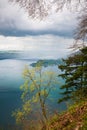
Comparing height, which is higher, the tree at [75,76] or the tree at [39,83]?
the tree at [75,76]

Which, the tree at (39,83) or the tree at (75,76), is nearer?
the tree at (75,76)

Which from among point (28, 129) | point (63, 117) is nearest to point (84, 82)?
point (28, 129)

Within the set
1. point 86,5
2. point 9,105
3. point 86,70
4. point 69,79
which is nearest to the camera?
point 86,5

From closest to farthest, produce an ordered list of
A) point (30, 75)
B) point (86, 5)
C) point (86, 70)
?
point (86, 5) → point (86, 70) → point (30, 75)

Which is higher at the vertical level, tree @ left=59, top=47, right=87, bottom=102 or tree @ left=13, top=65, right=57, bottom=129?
tree @ left=59, top=47, right=87, bottom=102

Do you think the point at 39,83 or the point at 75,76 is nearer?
the point at 75,76

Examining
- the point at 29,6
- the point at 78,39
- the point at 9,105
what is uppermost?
the point at 29,6

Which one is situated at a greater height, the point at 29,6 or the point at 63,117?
the point at 29,6

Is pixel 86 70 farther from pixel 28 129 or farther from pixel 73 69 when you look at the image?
pixel 28 129

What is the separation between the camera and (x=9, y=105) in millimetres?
128250

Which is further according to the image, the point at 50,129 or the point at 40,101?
the point at 40,101

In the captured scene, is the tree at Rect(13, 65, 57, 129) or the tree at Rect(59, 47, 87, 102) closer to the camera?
the tree at Rect(59, 47, 87, 102)

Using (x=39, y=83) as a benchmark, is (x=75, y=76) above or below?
above

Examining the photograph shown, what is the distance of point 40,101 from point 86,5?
1304 inches
